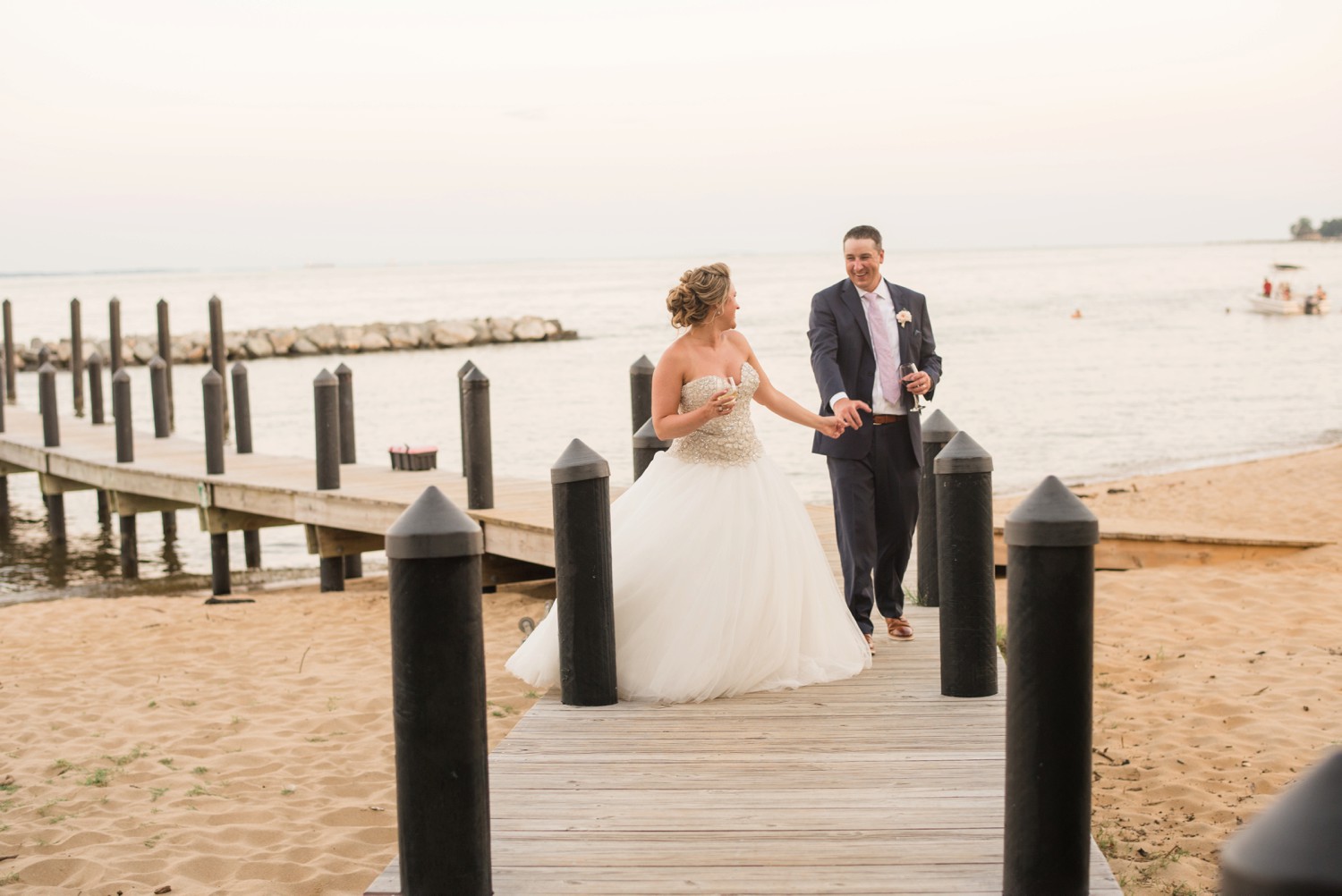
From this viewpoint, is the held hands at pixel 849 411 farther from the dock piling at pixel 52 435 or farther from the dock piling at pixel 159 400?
the dock piling at pixel 52 435

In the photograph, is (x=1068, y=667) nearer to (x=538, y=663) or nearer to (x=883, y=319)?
(x=538, y=663)

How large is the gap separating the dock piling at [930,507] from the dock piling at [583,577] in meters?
2.06

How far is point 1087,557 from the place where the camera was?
323 centimetres

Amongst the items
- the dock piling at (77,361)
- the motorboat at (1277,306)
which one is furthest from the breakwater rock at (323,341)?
the motorboat at (1277,306)

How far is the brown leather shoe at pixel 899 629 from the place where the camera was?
21.0 feet

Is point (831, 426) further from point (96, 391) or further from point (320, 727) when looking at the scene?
point (96, 391)

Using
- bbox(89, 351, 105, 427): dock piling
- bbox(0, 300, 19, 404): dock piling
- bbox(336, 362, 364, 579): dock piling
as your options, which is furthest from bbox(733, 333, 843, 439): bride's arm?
bbox(0, 300, 19, 404): dock piling

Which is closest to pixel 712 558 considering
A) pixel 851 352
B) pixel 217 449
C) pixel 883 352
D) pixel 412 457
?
pixel 851 352

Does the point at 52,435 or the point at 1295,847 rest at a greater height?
the point at 1295,847

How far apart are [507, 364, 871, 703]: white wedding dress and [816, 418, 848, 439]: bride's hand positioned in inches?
12.1

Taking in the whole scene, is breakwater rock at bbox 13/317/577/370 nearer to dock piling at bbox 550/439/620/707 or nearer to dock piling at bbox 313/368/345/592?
dock piling at bbox 313/368/345/592

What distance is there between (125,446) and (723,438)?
39.5ft

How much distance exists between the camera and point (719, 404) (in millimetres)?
5582

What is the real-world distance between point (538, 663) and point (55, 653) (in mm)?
5550
